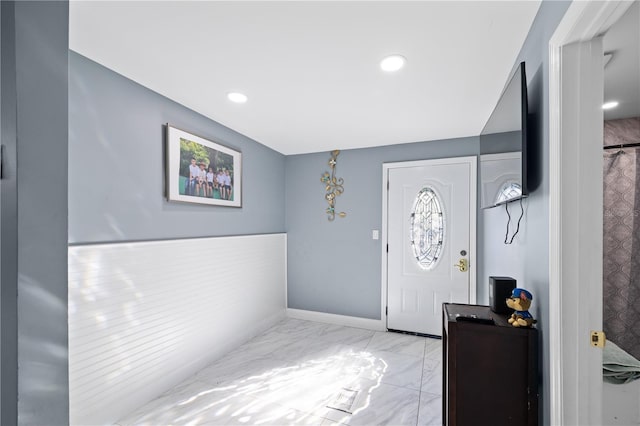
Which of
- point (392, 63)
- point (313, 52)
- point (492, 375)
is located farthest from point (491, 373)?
point (313, 52)

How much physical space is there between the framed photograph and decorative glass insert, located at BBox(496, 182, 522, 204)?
89.6 inches

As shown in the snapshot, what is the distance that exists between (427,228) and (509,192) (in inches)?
75.5

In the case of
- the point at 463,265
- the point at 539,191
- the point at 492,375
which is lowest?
the point at 492,375

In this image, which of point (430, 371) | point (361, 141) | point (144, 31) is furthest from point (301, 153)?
point (430, 371)

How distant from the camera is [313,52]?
174cm

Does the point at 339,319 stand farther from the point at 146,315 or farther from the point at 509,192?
the point at 509,192

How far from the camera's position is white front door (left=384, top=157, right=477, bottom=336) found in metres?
3.27

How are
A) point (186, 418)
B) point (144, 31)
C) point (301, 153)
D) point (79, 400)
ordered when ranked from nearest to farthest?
1. point (144, 31)
2. point (79, 400)
3. point (186, 418)
4. point (301, 153)

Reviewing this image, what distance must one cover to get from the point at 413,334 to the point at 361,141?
7.60 ft

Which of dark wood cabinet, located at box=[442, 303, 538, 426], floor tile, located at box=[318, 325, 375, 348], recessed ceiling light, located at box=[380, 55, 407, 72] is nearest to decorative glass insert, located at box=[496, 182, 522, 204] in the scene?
dark wood cabinet, located at box=[442, 303, 538, 426]

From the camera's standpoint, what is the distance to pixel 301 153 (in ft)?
13.3

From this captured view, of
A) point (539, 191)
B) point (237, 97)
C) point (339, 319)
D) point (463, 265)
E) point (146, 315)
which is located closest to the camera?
point (539, 191)

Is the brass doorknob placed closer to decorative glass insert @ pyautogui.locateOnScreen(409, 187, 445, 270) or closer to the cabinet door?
decorative glass insert @ pyautogui.locateOnScreen(409, 187, 445, 270)

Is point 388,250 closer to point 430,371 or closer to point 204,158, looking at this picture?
point 430,371
